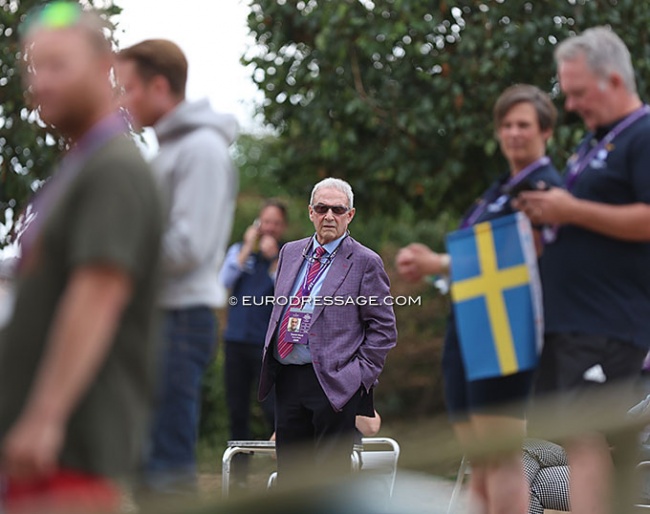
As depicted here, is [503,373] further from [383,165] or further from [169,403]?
[383,165]

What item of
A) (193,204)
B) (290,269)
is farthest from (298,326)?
(193,204)

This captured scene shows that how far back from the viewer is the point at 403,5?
9.84 meters

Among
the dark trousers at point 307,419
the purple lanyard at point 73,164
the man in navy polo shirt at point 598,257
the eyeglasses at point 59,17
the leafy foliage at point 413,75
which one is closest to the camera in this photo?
the purple lanyard at point 73,164

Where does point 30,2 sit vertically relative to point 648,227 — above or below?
above

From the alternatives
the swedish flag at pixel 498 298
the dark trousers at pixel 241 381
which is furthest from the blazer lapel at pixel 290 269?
the dark trousers at pixel 241 381

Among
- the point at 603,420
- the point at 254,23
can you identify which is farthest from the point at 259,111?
the point at 603,420

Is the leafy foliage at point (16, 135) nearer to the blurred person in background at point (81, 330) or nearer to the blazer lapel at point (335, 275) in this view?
the blazer lapel at point (335, 275)

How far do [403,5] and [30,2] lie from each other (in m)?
2.83

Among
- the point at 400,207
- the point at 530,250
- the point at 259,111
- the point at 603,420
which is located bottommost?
the point at 603,420

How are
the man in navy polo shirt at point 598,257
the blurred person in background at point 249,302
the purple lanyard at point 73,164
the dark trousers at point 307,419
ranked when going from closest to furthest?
1. the purple lanyard at point 73,164
2. the man in navy polo shirt at point 598,257
3. the dark trousers at point 307,419
4. the blurred person in background at point 249,302

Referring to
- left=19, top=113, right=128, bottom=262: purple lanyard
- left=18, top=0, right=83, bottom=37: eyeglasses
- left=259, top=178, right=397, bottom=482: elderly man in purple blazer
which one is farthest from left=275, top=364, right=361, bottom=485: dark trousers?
left=18, top=0, right=83, bottom=37: eyeglasses

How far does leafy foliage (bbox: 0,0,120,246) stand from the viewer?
27.1 feet

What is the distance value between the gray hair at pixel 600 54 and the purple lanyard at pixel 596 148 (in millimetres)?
81

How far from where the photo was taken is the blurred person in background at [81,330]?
2.67 meters
